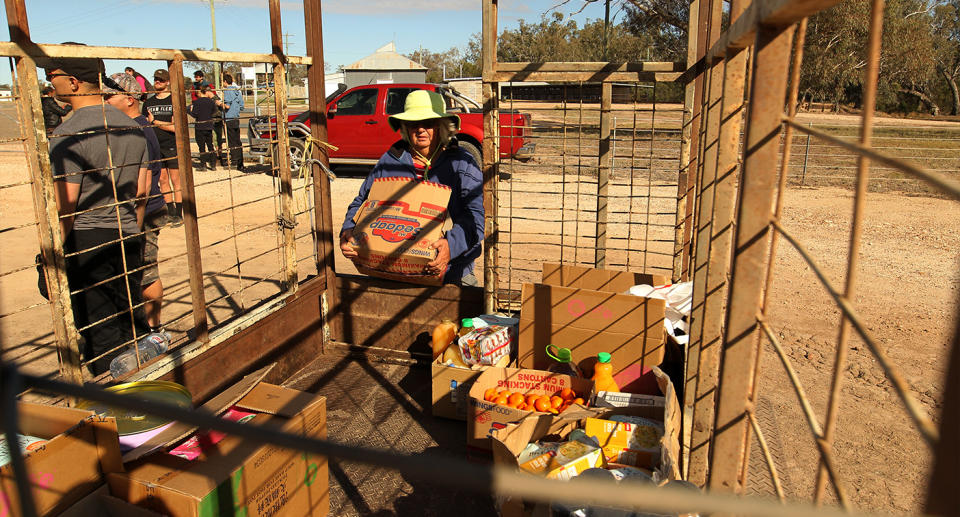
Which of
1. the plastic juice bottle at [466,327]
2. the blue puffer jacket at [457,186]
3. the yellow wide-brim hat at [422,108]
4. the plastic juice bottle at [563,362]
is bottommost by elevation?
the plastic juice bottle at [563,362]

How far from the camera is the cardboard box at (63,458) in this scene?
206 centimetres

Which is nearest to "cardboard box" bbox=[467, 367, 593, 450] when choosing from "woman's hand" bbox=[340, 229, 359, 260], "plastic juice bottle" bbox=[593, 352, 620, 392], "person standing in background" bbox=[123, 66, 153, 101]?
"plastic juice bottle" bbox=[593, 352, 620, 392]

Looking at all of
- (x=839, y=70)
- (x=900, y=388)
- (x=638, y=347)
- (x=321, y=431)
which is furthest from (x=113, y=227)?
(x=839, y=70)

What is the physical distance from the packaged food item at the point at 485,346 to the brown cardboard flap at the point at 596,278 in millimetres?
540

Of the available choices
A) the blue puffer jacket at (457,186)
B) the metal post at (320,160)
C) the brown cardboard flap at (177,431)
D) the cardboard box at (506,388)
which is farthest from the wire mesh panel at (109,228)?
the cardboard box at (506,388)

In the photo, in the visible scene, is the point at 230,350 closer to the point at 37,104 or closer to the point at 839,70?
the point at 37,104

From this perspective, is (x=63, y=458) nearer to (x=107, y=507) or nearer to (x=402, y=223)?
(x=107, y=507)

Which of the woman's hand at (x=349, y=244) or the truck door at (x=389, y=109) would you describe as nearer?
the woman's hand at (x=349, y=244)

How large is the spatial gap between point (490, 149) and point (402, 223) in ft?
2.47

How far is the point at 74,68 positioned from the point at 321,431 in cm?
226

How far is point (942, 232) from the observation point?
8.79 meters

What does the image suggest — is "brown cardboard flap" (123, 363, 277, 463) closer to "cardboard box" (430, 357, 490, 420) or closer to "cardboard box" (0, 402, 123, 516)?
"cardboard box" (0, 402, 123, 516)

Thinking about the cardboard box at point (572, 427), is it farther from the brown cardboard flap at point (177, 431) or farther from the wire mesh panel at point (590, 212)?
the brown cardboard flap at point (177, 431)

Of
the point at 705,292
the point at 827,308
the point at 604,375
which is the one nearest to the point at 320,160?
the point at 604,375
